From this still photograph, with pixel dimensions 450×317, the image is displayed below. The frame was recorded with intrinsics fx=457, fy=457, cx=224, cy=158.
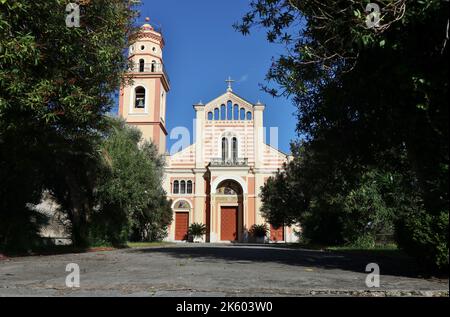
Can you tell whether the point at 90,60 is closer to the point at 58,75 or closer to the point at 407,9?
the point at 58,75

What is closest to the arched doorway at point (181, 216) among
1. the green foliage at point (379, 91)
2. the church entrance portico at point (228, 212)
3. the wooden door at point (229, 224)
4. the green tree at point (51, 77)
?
the church entrance portico at point (228, 212)

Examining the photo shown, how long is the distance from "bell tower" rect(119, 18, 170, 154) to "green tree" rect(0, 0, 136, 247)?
29.0 meters

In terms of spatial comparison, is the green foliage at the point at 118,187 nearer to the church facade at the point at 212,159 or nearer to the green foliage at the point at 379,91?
the green foliage at the point at 379,91

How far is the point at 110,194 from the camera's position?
2008 cm

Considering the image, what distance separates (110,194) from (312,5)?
14.8 m

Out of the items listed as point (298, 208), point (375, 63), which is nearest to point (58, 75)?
point (375, 63)

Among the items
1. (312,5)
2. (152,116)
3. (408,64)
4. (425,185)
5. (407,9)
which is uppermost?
(152,116)

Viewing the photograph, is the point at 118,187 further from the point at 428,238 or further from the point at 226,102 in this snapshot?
the point at 226,102

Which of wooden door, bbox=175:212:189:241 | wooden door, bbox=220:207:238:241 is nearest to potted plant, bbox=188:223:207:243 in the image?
wooden door, bbox=175:212:189:241

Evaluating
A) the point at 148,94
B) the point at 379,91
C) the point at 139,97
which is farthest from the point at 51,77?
the point at 139,97

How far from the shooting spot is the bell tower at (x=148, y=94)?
43.6 meters

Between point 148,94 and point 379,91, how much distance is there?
38969 mm

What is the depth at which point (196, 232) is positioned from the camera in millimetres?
41875

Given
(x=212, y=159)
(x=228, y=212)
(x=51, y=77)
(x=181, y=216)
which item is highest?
(x=212, y=159)
